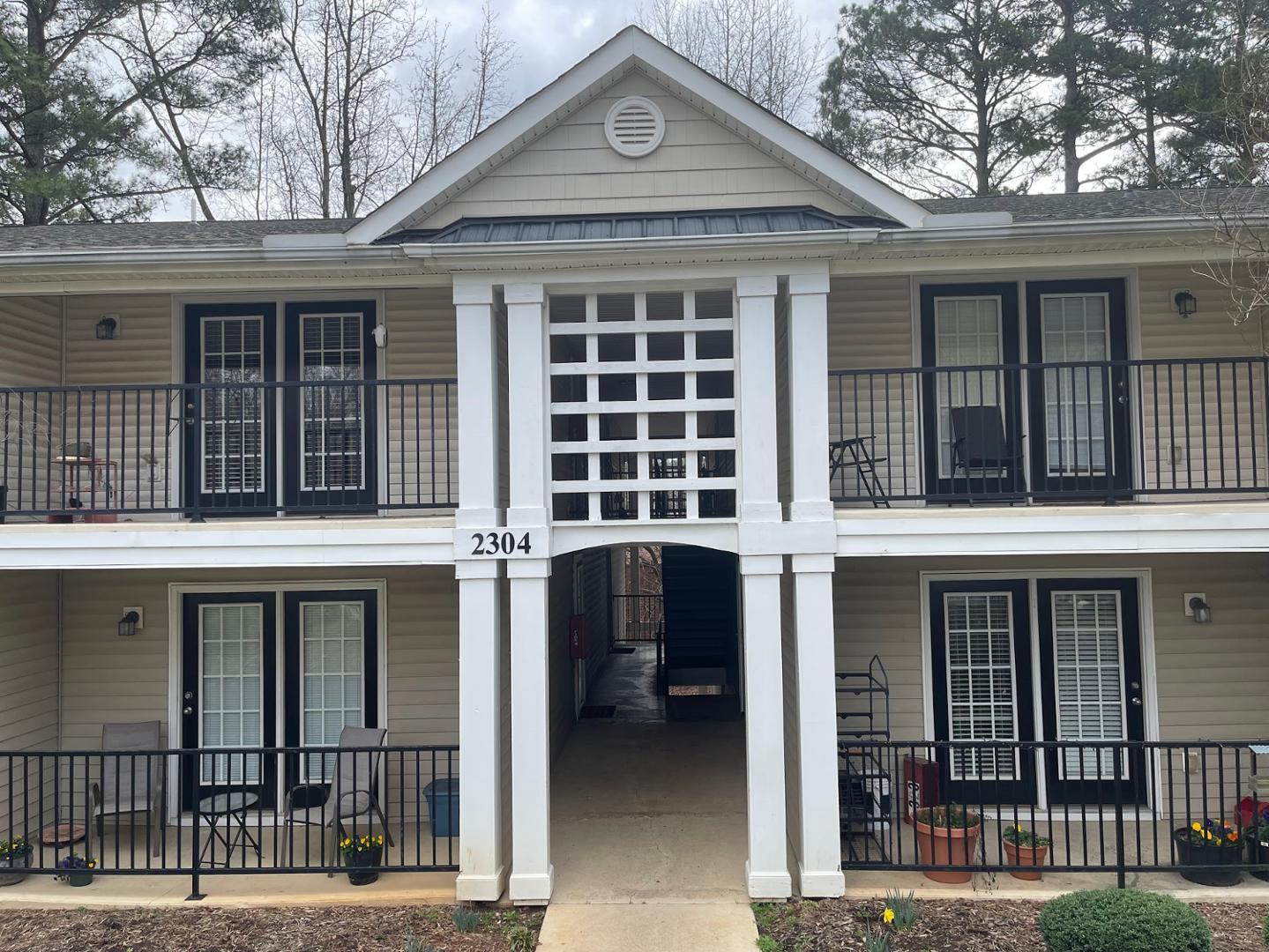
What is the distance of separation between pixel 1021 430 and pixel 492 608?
5256 millimetres

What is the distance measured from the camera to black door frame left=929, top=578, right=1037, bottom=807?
26.3 ft

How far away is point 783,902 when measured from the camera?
610cm

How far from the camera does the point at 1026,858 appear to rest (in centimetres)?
640

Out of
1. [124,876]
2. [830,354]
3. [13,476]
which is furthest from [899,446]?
[13,476]

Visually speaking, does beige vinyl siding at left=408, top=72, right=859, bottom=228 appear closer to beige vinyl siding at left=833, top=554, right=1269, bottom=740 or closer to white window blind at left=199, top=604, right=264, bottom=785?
beige vinyl siding at left=833, top=554, right=1269, bottom=740

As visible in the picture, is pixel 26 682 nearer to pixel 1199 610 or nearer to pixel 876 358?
pixel 876 358

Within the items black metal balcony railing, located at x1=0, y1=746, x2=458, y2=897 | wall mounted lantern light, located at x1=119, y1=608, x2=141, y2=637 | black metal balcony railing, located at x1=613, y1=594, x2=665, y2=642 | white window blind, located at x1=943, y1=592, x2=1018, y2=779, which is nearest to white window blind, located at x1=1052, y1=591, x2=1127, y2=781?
white window blind, located at x1=943, y1=592, x2=1018, y2=779

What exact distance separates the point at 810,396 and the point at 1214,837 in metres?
4.59

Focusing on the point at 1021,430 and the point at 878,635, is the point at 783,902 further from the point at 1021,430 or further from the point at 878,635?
the point at 1021,430

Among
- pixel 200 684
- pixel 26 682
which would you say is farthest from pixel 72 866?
pixel 26 682

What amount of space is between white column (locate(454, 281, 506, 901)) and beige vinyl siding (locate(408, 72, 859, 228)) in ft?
2.84

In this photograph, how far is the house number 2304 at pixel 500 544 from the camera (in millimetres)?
6391

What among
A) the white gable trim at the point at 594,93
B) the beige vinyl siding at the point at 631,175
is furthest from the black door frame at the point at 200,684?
the beige vinyl siding at the point at 631,175

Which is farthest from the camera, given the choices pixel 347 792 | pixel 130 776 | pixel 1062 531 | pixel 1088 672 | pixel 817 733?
pixel 1088 672
